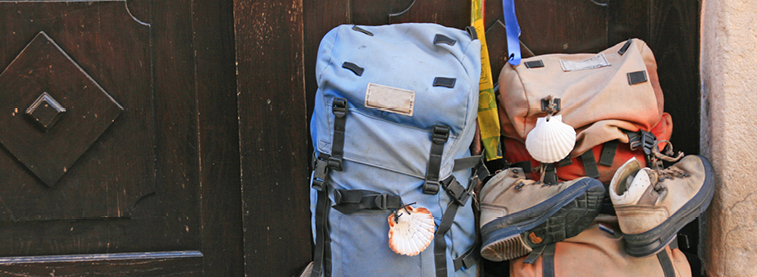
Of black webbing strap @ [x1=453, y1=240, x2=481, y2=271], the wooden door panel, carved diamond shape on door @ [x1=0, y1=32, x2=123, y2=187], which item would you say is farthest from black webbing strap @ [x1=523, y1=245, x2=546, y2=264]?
carved diamond shape on door @ [x1=0, y1=32, x2=123, y2=187]

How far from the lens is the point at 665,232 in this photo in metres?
1.20

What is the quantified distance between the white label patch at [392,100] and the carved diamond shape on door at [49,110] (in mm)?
1049

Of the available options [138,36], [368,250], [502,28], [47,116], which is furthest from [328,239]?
[47,116]

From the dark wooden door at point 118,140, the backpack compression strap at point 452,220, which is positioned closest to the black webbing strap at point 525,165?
the backpack compression strap at point 452,220

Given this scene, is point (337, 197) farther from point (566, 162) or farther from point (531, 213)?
point (566, 162)

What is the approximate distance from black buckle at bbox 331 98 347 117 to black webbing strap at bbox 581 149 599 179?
0.73 meters

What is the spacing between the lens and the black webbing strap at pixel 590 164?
4.41 ft

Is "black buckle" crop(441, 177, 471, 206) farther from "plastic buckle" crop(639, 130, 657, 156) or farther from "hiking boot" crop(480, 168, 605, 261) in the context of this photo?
"plastic buckle" crop(639, 130, 657, 156)

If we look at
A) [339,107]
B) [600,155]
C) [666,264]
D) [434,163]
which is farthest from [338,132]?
[666,264]

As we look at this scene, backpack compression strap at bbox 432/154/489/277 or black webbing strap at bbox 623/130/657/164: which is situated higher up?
black webbing strap at bbox 623/130/657/164

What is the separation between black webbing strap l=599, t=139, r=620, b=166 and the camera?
4.40ft

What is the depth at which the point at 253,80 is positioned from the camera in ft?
5.32

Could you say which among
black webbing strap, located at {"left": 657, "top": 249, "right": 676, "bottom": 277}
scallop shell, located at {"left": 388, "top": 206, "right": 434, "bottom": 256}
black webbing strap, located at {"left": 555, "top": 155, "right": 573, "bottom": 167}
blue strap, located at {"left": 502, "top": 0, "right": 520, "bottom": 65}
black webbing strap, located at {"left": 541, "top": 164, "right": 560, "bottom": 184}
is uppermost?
blue strap, located at {"left": 502, "top": 0, "right": 520, "bottom": 65}

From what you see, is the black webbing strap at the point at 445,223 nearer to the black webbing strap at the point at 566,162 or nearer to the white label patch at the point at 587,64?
the black webbing strap at the point at 566,162
